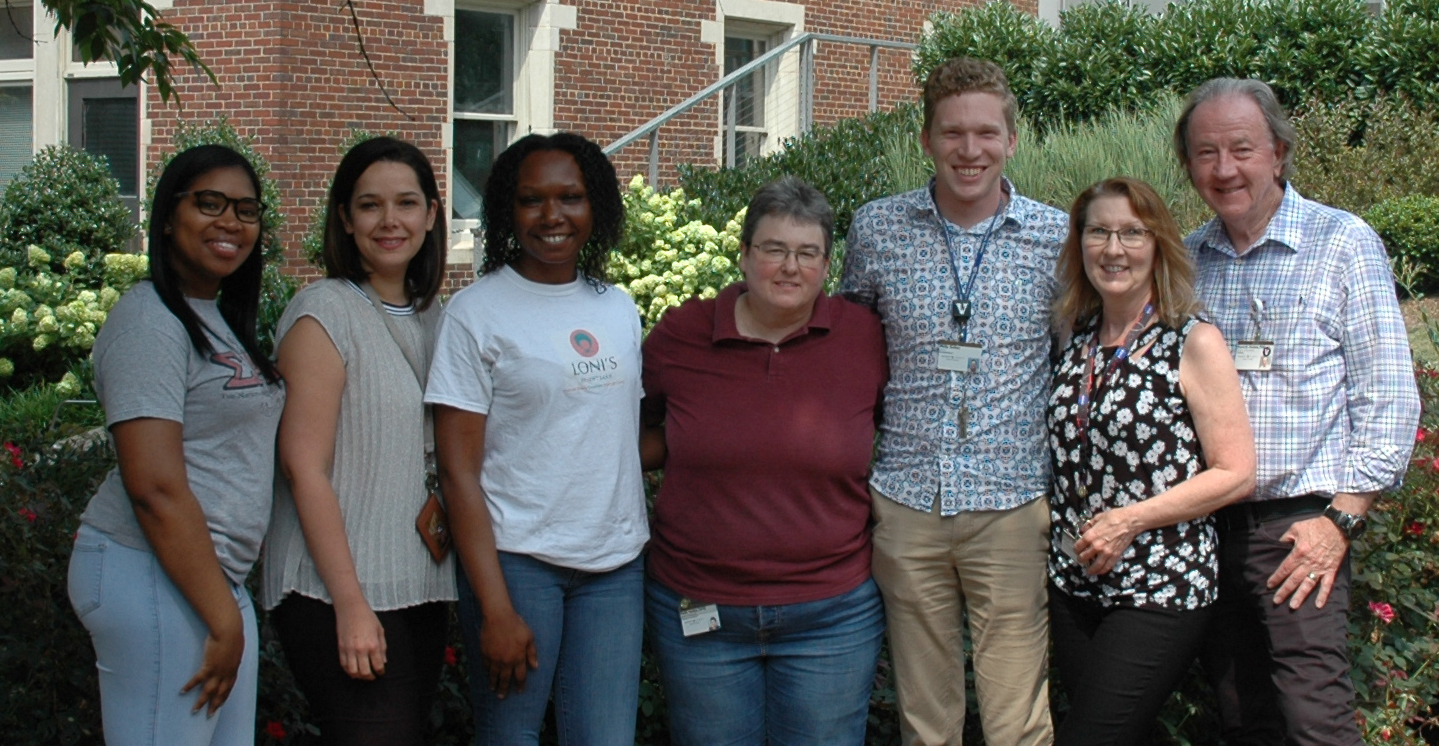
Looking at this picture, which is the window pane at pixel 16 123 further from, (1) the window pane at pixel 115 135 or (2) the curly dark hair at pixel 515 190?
(2) the curly dark hair at pixel 515 190

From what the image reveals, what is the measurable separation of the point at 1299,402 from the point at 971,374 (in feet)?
2.54

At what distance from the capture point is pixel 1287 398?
125 inches

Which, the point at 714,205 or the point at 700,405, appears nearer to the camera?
the point at 700,405

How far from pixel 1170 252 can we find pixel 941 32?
1226 cm

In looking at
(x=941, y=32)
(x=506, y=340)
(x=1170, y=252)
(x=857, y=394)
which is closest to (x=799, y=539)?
(x=857, y=394)

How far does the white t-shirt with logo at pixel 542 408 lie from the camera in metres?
2.95

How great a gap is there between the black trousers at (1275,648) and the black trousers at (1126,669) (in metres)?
0.17

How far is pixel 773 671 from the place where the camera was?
Answer: 10.7 ft

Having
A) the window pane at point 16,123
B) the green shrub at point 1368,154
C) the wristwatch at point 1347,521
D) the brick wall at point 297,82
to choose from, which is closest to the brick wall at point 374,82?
the brick wall at point 297,82

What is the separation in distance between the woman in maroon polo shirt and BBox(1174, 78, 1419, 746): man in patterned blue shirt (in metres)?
0.92

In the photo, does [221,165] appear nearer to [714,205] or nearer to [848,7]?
Answer: [714,205]

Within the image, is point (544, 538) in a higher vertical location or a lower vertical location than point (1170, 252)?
lower

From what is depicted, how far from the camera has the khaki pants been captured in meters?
3.27

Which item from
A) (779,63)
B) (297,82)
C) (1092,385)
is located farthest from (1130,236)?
(779,63)
